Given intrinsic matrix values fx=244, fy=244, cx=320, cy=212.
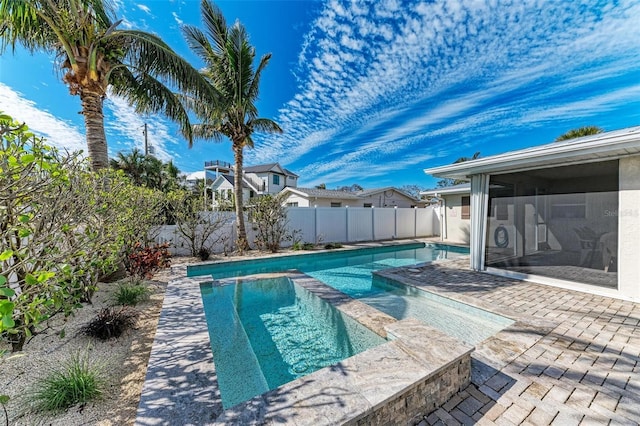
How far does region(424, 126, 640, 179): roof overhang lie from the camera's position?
461cm

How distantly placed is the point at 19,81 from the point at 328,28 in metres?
9.92

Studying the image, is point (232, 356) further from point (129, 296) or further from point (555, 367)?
point (555, 367)

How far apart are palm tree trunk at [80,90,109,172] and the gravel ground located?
377 cm

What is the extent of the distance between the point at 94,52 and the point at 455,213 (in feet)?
56.9

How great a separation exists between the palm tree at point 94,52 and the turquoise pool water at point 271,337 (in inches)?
204

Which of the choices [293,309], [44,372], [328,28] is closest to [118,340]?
[44,372]

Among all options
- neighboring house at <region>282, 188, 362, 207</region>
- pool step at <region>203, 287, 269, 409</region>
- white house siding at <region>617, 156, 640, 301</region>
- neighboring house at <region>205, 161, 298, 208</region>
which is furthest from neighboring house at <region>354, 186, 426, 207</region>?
pool step at <region>203, 287, 269, 409</region>

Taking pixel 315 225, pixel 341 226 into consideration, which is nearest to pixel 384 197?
pixel 341 226

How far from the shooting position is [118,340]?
374cm

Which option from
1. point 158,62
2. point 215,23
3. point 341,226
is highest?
point 215,23

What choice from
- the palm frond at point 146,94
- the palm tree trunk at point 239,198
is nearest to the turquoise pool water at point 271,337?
the palm tree trunk at point 239,198

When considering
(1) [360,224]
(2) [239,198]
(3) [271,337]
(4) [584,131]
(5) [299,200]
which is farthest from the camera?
(5) [299,200]

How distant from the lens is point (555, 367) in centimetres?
302

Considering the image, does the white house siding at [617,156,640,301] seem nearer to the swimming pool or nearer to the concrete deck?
the concrete deck
